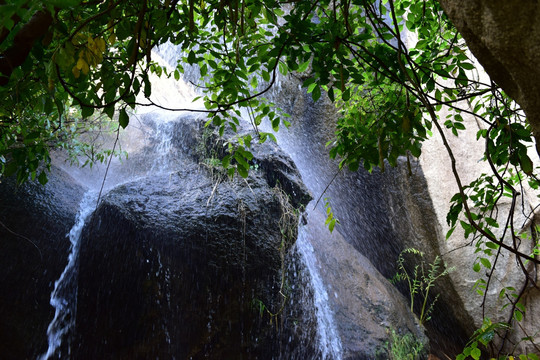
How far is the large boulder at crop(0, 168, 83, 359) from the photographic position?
12.9 ft

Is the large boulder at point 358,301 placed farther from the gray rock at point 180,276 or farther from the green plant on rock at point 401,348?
the gray rock at point 180,276

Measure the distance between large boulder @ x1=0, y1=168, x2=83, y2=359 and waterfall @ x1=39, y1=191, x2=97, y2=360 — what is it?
0.17 ft

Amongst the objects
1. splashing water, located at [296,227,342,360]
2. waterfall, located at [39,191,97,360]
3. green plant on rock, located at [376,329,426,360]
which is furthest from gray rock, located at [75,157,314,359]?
green plant on rock, located at [376,329,426,360]

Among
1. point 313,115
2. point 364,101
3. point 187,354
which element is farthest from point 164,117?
point 364,101

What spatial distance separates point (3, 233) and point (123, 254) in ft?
4.68

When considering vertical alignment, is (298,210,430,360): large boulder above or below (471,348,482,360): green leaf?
above

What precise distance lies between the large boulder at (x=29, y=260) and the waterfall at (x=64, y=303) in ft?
0.17

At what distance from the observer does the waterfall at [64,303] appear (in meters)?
4.01

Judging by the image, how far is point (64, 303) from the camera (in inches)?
168

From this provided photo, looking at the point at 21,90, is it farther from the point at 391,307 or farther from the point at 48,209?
the point at 391,307

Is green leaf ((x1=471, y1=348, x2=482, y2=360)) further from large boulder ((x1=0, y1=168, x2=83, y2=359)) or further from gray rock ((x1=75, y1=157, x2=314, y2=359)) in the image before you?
large boulder ((x1=0, y1=168, x2=83, y2=359))

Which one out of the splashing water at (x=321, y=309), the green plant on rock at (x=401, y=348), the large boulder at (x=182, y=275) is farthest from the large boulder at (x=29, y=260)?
the green plant on rock at (x=401, y=348)

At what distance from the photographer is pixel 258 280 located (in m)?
4.19

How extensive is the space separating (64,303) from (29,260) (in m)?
0.62
